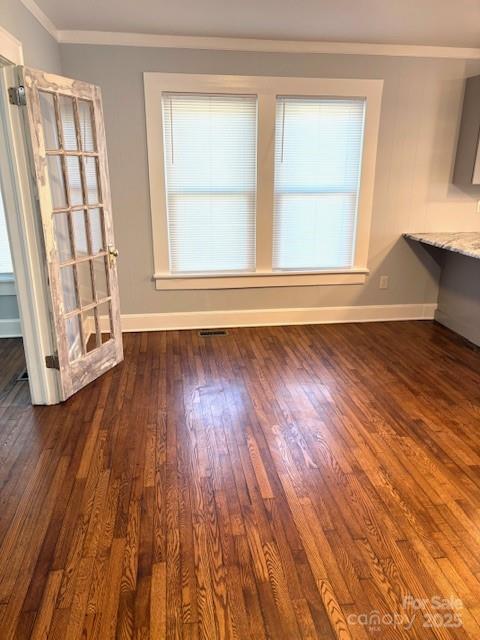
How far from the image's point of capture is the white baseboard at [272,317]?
Answer: 4301 millimetres

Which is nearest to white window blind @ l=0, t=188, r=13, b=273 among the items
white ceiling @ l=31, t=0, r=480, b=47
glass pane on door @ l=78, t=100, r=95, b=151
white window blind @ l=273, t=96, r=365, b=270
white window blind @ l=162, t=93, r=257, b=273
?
glass pane on door @ l=78, t=100, r=95, b=151

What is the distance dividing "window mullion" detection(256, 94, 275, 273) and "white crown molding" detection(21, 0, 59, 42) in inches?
65.8

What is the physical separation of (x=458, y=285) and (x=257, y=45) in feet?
9.32

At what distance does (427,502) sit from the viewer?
2062 mm

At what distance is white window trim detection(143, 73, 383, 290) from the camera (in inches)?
146

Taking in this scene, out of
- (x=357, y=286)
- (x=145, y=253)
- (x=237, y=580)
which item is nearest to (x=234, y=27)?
(x=145, y=253)

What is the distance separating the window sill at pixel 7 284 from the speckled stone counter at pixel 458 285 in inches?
148

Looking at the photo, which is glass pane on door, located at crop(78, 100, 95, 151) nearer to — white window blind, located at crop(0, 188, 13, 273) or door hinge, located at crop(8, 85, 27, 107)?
door hinge, located at crop(8, 85, 27, 107)

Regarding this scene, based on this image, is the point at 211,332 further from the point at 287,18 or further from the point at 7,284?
the point at 287,18

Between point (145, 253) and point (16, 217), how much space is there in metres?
1.58

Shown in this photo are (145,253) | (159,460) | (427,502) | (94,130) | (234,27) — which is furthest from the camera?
(145,253)

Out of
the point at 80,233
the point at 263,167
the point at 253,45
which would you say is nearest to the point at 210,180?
the point at 263,167

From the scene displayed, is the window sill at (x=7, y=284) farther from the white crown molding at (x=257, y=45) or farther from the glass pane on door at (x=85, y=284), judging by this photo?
the white crown molding at (x=257, y=45)

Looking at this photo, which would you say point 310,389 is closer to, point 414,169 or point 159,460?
point 159,460
